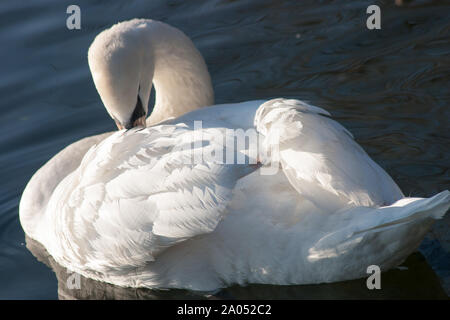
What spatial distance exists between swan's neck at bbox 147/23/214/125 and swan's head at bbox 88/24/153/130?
176 millimetres

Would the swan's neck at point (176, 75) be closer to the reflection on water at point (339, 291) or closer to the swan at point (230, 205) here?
the swan at point (230, 205)

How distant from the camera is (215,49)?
6.71m

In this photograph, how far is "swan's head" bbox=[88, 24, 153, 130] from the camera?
13.5 ft

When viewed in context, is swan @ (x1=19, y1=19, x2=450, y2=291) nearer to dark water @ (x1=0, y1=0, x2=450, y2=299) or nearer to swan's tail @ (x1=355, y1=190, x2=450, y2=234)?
swan's tail @ (x1=355, y1=190, x2=450, y2=234)

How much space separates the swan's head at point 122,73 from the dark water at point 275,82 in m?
0.97

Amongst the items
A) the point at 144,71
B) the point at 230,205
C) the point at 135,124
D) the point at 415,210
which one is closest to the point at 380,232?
the point at 415,210

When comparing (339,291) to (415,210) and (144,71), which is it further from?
(144,71)

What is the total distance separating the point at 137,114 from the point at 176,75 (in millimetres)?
489

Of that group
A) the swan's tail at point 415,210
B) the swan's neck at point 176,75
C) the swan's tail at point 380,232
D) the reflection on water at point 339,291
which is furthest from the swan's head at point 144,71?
the swan's tail at point 415,210

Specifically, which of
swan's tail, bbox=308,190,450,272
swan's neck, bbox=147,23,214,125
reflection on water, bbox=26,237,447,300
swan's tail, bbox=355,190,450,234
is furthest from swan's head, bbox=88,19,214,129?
swan's tail, bbox=355,190,450,234

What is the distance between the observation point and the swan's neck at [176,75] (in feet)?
15.0

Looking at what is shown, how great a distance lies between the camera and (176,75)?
4676 mm
